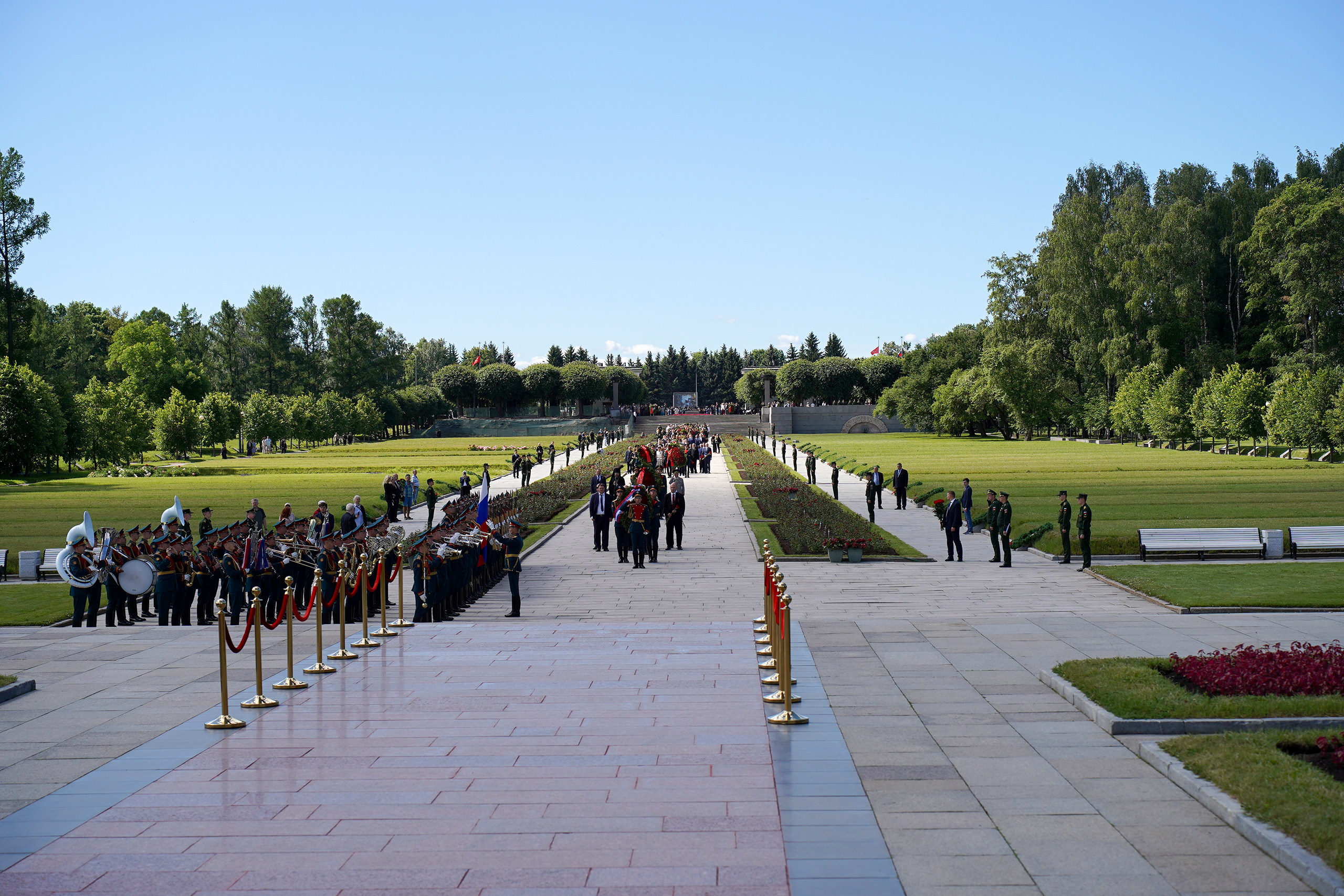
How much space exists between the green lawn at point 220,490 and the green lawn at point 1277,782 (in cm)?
2284

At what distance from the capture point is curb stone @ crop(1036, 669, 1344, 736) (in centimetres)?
812

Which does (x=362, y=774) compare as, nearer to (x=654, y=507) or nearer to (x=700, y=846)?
(x=700, y=846)

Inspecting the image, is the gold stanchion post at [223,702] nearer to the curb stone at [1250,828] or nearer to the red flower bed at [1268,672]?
the curb stone at [1250,828]

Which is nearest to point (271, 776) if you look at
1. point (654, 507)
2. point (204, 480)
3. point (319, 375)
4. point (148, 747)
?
point (148, 747)

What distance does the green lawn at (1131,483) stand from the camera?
86.4 feet

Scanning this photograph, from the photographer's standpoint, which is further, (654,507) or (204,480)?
(204,480)

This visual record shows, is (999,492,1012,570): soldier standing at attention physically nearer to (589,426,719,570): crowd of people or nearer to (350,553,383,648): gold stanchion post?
(589,426,719,570): crowd of people

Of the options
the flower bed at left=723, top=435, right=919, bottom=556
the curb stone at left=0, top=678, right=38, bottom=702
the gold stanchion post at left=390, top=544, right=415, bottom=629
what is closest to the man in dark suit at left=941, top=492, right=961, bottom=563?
the flower bed at left=723, top=435, right=919, bottom=556

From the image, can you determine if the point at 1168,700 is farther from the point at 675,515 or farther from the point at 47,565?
the point at 47,565

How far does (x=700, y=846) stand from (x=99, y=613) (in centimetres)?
1471

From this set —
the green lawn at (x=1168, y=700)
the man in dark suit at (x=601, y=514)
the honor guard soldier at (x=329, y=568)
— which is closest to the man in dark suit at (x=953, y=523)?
Result: the man in dark suit at (x=601, y=514)

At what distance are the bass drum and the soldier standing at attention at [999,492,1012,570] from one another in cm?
1549

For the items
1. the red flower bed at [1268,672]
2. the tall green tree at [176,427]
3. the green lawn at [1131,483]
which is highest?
the tall green tree at [176,427]

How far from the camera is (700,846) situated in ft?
19.9
